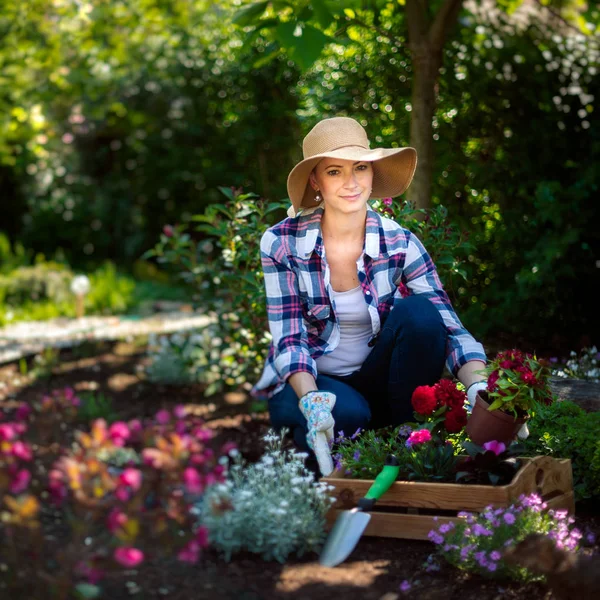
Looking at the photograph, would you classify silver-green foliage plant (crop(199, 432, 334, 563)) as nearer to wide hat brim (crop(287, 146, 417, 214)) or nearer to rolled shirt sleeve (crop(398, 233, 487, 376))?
rolled shirt sleeve (crop(398, 233, 487, 376))

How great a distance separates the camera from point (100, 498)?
1.74m

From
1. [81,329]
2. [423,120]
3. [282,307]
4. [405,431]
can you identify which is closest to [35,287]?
[81,329]

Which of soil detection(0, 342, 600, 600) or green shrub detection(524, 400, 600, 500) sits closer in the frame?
soil detection(0, 342, 600, 600)

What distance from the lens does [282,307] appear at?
3.04 meters

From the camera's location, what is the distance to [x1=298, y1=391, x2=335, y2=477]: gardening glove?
2674mm

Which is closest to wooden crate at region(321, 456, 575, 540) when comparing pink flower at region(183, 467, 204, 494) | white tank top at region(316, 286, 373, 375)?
white tank top at region(316, 286, 373, 375)

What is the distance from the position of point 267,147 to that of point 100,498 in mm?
5735

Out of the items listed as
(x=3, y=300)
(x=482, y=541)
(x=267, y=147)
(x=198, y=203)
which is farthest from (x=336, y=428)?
(x=198, y=203)

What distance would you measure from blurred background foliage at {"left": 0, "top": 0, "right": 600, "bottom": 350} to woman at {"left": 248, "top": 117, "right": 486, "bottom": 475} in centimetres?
55

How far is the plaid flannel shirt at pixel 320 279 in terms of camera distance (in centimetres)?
304

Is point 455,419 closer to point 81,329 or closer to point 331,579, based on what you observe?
point 331,579

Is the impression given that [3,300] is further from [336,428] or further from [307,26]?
[307,26]

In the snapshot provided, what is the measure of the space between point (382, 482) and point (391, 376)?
2.18 ft

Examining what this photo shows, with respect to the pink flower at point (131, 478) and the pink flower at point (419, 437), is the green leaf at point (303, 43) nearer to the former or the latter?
the pink flower at point (419, 437)
